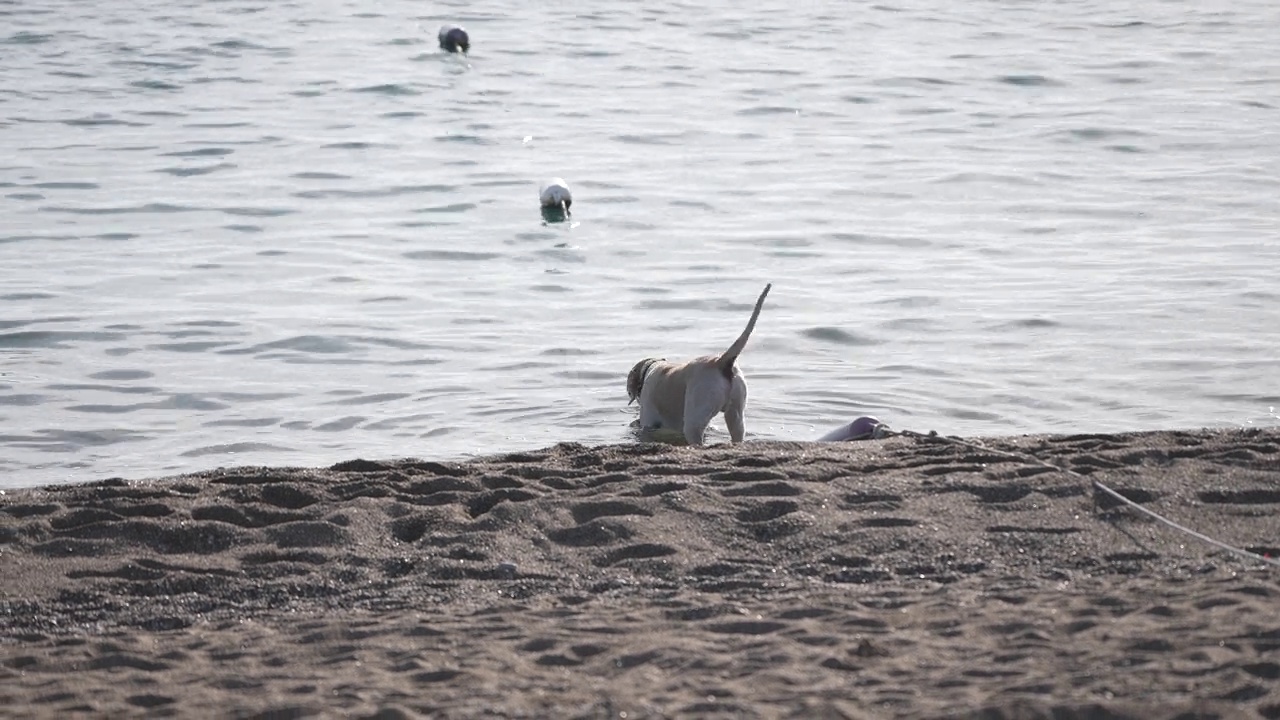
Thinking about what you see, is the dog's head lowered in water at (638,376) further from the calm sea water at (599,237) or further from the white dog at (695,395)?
the calm sea water at (599,237)

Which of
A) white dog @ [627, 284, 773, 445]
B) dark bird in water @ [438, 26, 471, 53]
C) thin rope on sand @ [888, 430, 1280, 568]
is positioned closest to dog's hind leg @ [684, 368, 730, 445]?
white dog @ [627, 284, 773, 445]

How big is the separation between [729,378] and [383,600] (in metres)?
3.16

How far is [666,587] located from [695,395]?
280 centimetres

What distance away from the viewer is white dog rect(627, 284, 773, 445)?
8.43 metres

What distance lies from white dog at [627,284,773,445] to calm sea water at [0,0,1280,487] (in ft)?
2.73

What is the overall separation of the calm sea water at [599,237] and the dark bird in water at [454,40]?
448 millimetres

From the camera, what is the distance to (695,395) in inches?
334

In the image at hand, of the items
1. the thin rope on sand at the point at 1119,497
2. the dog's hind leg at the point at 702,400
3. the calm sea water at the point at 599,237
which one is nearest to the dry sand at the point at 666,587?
the thin rope on sand at the point at 1119,497

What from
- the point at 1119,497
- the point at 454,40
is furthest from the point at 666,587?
the point at 454,40

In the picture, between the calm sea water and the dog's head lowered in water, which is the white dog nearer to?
the dog's head lowered in water

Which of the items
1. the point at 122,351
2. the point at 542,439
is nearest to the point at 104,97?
the point at 122,351

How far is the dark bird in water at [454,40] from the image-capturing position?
26.4 meters

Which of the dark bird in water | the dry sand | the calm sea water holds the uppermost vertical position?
the dark bird in water

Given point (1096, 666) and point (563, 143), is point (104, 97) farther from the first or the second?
point (1096, 666)
